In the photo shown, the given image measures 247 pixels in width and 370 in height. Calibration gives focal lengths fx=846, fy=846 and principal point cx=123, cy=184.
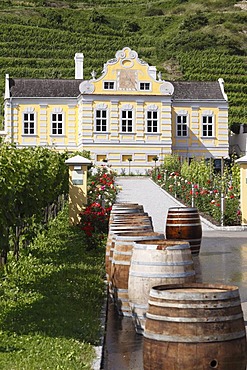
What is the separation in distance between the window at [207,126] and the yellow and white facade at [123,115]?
0.06 m

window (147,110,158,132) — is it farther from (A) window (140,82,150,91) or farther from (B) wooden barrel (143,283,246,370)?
(B) wooden barrel (143,283,246,370)

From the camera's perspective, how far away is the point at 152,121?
158ft

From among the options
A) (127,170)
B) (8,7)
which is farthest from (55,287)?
(8,7)

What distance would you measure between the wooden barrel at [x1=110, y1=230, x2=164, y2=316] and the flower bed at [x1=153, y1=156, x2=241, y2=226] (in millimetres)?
12887

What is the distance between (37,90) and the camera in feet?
163

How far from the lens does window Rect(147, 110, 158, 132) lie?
1895 inches

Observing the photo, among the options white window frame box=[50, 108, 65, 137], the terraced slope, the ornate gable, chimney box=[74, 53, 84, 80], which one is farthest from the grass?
the terraced slope

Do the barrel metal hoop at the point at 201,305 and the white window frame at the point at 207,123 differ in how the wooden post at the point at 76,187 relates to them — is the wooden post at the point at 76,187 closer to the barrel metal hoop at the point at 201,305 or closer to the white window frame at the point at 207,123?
the barrel metal hoop at the point at 201,305

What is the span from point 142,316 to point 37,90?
140ft

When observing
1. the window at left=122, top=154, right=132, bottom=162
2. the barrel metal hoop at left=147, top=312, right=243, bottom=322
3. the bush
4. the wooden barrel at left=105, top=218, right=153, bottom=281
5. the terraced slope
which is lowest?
the barrel metal hoop at left=147, top=312, right=243, bottom=322

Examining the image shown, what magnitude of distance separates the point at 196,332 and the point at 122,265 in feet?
11.5

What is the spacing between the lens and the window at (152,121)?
48125 millimetres

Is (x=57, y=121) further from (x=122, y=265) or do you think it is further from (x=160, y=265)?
Answer: (x=160, y=265)

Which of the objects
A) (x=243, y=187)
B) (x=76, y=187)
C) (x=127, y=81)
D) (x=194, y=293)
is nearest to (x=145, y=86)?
(x=127, y=81)
